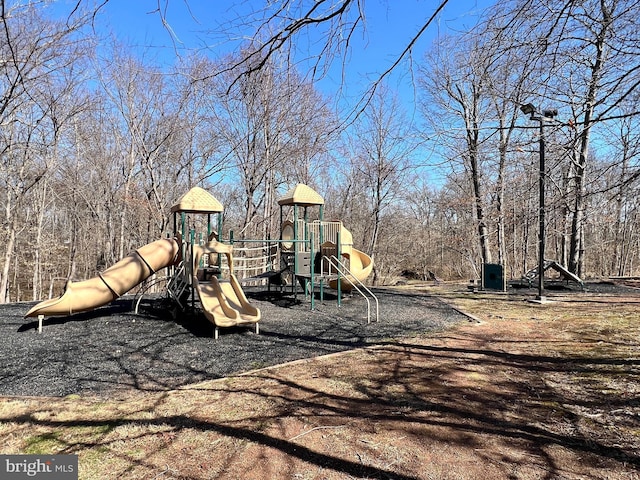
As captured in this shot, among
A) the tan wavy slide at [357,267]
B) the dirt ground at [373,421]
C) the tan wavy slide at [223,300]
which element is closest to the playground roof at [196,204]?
the tan wavy slide at [223,300]

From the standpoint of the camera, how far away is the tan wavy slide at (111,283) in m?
6.52

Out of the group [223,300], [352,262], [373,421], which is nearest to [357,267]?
[352,262]

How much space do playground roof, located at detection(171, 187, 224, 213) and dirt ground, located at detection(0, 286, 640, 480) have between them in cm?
476

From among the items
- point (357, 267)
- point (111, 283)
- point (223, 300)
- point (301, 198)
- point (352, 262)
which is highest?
point (301, 198)

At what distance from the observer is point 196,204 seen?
8.16 m

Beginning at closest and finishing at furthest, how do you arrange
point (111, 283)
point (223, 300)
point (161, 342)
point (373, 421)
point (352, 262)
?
point (373, 421) < point (161, 342) < point (223, 300) < point (111, 283) < point (352, 262)

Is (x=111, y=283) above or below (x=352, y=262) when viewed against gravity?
below

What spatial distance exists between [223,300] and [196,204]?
262cm

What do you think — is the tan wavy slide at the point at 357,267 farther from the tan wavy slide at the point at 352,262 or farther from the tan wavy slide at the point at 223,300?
the tan wavy slide at the point at 223,300

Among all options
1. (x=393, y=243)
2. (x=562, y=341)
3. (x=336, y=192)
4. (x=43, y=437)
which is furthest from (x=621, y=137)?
(x=393, y=243)

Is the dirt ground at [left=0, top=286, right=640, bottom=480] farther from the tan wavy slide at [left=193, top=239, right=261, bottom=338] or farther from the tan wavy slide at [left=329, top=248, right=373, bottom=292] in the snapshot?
the tan wavy slide at [left=329, top=248, right=373, bottom=292]

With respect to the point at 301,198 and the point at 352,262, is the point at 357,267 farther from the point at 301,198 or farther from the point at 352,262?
the point at 301,198

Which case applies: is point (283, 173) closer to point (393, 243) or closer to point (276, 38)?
point (393, 243)

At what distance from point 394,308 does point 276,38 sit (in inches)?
280
